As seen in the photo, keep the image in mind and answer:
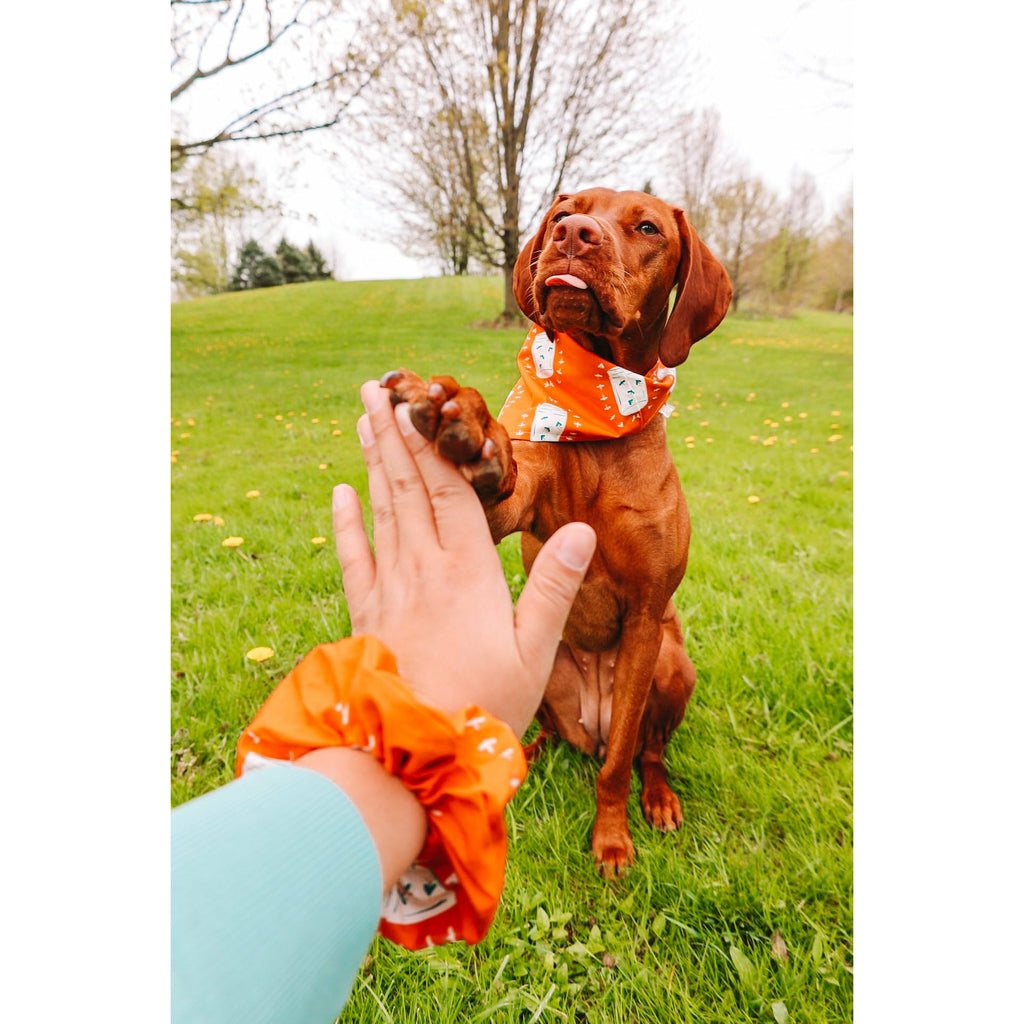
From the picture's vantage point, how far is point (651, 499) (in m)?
1.78

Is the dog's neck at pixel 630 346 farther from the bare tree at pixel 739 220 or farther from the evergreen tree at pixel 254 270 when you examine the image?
the evergreen tree at pixel 254 270

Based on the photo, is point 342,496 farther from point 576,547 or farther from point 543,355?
point 543,355

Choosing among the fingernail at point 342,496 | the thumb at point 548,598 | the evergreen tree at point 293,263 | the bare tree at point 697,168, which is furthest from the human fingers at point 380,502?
the evergreen tree at point 293,263

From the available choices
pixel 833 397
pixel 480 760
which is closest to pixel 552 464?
pixel 480 760

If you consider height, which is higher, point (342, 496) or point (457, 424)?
point (457, 424)

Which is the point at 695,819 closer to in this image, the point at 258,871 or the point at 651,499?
the point at 651,499

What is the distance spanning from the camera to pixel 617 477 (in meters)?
1.77

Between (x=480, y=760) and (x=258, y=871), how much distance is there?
0.96ft

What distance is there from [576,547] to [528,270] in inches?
41.3

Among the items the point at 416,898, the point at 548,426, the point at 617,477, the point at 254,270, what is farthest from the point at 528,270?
the point at 254,270

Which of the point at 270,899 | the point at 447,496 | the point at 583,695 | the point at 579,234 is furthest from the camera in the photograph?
the point at 583,695

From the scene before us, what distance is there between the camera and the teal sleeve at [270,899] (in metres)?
0.66

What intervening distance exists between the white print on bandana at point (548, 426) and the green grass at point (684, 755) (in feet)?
4.15

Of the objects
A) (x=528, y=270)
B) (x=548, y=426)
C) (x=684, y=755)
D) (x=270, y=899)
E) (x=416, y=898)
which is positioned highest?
(x=528, y=270)
